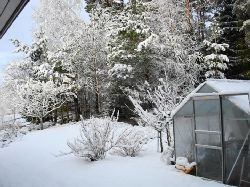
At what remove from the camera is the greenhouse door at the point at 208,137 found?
26.2 feet

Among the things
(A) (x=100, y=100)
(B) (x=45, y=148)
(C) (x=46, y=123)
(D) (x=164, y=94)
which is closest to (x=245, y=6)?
(D) (x=164, y=94)

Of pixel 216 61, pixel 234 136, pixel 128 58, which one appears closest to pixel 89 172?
pixel 234 136

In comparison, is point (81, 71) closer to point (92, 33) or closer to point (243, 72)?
point (92, 33)

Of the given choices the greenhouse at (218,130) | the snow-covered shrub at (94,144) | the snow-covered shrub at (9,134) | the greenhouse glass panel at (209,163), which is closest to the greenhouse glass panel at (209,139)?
the greenhouse at (218,130)

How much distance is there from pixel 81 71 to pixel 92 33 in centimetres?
228

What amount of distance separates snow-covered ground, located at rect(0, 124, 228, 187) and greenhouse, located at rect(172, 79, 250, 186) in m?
0.47

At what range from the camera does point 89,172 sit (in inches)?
376

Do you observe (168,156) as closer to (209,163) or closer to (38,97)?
(209,163)

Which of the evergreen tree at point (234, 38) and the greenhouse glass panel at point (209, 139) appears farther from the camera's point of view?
the evergreen tree at point (234, 38)

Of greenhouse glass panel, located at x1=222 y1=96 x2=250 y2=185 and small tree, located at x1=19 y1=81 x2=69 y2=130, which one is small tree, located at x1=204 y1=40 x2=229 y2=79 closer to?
small tree, located at x1=19 y1=81 x2=69 y2=130

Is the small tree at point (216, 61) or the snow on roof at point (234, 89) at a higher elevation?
the small tree at point (216, 61)

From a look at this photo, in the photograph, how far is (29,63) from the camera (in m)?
23.5

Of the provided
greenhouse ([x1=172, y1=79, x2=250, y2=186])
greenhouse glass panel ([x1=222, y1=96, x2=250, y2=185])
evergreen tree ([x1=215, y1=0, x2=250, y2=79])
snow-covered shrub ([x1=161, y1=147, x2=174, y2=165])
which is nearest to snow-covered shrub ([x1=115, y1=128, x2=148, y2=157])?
snow-covered shrub ([x1=161, y1=147, x2=174, y2=165])

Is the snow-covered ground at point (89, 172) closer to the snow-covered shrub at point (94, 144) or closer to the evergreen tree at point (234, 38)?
the snow-covered shrub at point (94, 144)
